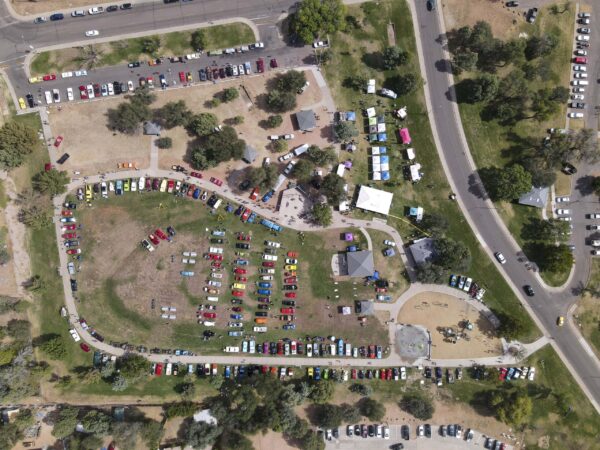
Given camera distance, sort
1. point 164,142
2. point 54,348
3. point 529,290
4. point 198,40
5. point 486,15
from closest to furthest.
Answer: point 54,348, point 198,40, point 529,290, point 164,142, point 486,15

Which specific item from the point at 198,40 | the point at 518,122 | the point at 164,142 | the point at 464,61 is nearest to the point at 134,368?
the point at 164,142

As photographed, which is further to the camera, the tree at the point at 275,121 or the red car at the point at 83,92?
the red car at the point at 83,92

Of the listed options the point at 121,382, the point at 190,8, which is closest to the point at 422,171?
the point at 190,8

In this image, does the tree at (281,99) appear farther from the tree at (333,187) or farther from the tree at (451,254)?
the tree at (451,254)

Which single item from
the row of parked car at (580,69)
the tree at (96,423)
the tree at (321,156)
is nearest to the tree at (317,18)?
the tree at (321,156)

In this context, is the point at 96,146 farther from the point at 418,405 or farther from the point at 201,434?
the point at 418,405

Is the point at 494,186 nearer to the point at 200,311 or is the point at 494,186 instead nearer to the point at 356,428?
the point at 356,428
